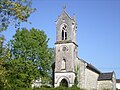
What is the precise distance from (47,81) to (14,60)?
9.61 m

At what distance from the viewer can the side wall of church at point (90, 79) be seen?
58.4 meters

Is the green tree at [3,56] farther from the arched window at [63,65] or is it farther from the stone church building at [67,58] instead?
the arched window at [63,65]

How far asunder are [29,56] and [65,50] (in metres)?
8.04

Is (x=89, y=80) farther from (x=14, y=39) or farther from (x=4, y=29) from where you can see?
(x=4, y=29)

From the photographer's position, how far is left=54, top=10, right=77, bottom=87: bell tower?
5412cm

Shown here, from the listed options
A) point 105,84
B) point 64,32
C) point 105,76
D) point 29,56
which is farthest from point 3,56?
point 105,76

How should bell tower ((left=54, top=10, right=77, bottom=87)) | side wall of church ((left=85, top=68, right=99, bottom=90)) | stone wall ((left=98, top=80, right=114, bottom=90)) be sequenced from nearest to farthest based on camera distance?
bell tower ((left=54, top=10, right=77, bottom=87)) → side wall of church ((left=85, top=68, right=99, bottom=90)) → stone wall ((left=98, top=80, right=114, bottom=90))

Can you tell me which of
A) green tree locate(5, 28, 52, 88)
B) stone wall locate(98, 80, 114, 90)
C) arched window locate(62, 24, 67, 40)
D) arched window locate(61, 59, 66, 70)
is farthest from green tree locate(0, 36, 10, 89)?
stone wall locate(98, 80, 114, 90)

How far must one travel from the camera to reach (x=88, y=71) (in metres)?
59.8

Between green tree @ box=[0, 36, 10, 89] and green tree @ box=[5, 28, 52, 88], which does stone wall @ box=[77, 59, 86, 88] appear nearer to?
green tree @ box=[5, 28, 52, 88]

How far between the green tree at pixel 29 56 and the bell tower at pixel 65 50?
2.90 m

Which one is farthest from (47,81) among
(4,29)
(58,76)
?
(4,29)

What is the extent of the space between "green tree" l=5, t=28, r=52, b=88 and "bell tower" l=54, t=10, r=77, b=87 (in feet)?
9.52

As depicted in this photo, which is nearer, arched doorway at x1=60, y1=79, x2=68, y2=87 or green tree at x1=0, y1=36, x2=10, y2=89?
green tree at x1=0, y1=36, x2=10, y2=89
